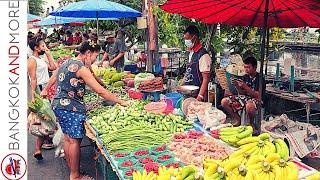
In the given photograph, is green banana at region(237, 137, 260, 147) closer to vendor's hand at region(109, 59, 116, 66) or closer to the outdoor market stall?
the outdoor market stall

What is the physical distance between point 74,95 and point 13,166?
292 cm

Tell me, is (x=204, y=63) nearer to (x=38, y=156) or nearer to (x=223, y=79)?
(x=223, y=79)

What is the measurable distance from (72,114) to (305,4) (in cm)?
342

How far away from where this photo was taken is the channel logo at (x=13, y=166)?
2402 millimetres

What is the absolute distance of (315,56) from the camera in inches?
528

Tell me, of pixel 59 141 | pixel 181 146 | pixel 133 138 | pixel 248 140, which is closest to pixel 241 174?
pixel 248 140

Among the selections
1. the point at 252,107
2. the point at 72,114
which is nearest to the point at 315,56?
the point at 252,107

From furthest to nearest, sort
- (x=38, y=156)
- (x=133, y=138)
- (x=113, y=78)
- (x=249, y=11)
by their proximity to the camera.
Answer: (x=113, y=78)
(x=38, y=156)
(x=249, y=11)
(x=133, y=138)

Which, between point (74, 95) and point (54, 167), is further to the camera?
point (54, 167)

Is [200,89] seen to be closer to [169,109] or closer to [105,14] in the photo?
[169,109]

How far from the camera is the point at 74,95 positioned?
17.4ft

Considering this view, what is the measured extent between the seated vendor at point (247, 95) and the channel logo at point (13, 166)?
4720 millimetres

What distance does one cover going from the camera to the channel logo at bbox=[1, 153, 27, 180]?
2.40 meters

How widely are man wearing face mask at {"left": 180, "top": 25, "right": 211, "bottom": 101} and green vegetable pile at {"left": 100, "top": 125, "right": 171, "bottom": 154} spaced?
5.89 feet
